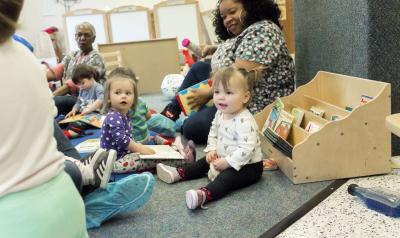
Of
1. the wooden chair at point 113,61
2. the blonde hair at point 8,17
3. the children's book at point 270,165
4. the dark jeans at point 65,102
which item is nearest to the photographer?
the blonde hair at point 8,17

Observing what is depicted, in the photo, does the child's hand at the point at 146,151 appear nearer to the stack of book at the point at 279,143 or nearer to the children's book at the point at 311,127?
the stack of book at the point at 279,143

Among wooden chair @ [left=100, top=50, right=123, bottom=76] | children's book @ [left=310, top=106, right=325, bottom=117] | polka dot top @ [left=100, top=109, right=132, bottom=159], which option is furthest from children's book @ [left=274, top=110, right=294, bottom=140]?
wooden chair @ [left=100, top=50, right=123, bottom=76]

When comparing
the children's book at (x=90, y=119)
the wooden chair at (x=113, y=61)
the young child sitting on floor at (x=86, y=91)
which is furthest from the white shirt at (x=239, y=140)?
the wooden chair at (x=113, y=61)

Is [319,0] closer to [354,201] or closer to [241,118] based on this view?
[241,118]

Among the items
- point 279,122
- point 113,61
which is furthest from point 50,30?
point 279,122

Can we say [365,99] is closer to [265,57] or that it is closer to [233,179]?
[265,57]

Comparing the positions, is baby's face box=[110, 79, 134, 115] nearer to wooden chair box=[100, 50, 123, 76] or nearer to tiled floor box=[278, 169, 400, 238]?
tiled floor box=[278, 169, 400, 238]

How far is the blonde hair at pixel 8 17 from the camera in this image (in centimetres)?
61

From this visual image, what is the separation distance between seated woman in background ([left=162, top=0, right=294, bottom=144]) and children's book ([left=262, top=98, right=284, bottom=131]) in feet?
0.36

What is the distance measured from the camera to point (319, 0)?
1688mm

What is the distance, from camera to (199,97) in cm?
196

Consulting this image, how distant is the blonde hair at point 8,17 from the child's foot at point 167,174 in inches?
37.0

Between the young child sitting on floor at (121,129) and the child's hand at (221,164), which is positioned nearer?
the child's hand at (221,164)

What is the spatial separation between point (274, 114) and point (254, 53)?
25cm
